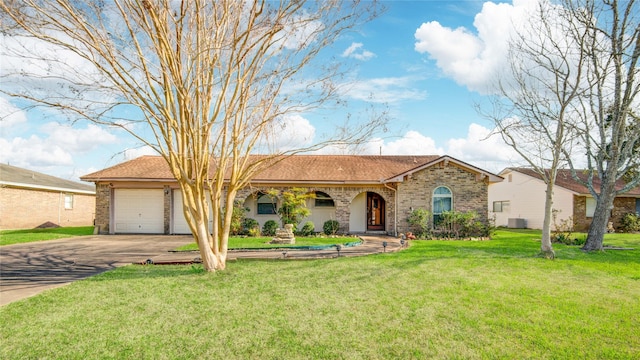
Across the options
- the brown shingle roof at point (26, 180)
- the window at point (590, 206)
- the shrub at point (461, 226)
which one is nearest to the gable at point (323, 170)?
the shrub at point (461, 226)

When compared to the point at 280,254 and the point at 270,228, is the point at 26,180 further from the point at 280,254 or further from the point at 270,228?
the point at 280,254

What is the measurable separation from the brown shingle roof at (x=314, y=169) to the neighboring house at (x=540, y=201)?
7830mm

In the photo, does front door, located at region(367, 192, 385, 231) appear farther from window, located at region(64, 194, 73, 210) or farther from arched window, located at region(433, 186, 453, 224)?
window, located at region(64, 194, 73, 210)

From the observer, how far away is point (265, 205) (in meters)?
Result: 20.8

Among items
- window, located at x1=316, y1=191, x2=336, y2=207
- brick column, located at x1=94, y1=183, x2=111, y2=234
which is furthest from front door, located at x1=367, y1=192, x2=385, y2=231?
brick column, located at x1=94, y1=183, x2=111, y2=234

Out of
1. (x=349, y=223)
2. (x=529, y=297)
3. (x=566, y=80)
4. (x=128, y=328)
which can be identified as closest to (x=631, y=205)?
(x=566, y=80)

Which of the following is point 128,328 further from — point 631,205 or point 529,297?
point 631,205

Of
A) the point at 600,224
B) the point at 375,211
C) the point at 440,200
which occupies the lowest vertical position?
the point at 600,224

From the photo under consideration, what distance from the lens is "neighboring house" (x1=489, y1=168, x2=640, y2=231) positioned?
2362cm

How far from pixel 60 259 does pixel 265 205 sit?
410 inches

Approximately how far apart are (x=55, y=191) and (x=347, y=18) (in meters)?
24.8

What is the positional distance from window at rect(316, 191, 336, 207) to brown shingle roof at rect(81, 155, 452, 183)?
3.87 feet

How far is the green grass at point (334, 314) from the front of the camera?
4.83m

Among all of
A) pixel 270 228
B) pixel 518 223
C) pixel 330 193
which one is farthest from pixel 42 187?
pixel 518 223
